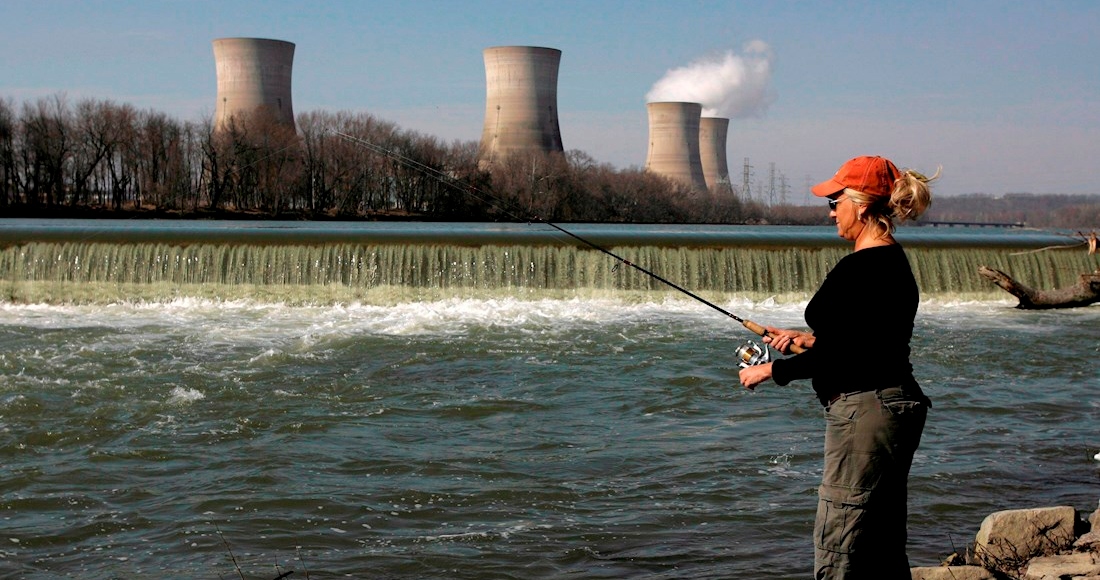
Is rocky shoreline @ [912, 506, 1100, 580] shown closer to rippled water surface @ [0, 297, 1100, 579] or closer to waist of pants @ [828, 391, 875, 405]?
rippled water surface @ [0, 297, 1100, 579]

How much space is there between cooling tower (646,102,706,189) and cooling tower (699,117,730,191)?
296 inches

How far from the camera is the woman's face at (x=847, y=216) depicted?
9.05 ft

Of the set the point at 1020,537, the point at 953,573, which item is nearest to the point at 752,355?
the point at 953,573

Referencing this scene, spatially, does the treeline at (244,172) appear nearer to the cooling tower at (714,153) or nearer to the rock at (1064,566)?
the cooling tower at (714,153)

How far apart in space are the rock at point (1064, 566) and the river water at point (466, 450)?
0.60 metres

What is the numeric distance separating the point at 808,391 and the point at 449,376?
284 cm

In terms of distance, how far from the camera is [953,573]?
3.82 m

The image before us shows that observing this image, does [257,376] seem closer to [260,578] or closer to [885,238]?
[260,578]

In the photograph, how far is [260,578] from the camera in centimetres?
442

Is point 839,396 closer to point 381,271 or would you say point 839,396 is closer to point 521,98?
point 381,271

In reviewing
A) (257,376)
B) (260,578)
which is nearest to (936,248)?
(257,376)

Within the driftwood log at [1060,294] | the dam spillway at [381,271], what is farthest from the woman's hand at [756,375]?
the dam spillway at [381,271]

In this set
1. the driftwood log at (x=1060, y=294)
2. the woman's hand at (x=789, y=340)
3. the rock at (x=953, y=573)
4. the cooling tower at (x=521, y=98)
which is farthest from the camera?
the cooling tower at (x=521, y=98)

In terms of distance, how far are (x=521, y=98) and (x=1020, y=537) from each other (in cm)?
3486
